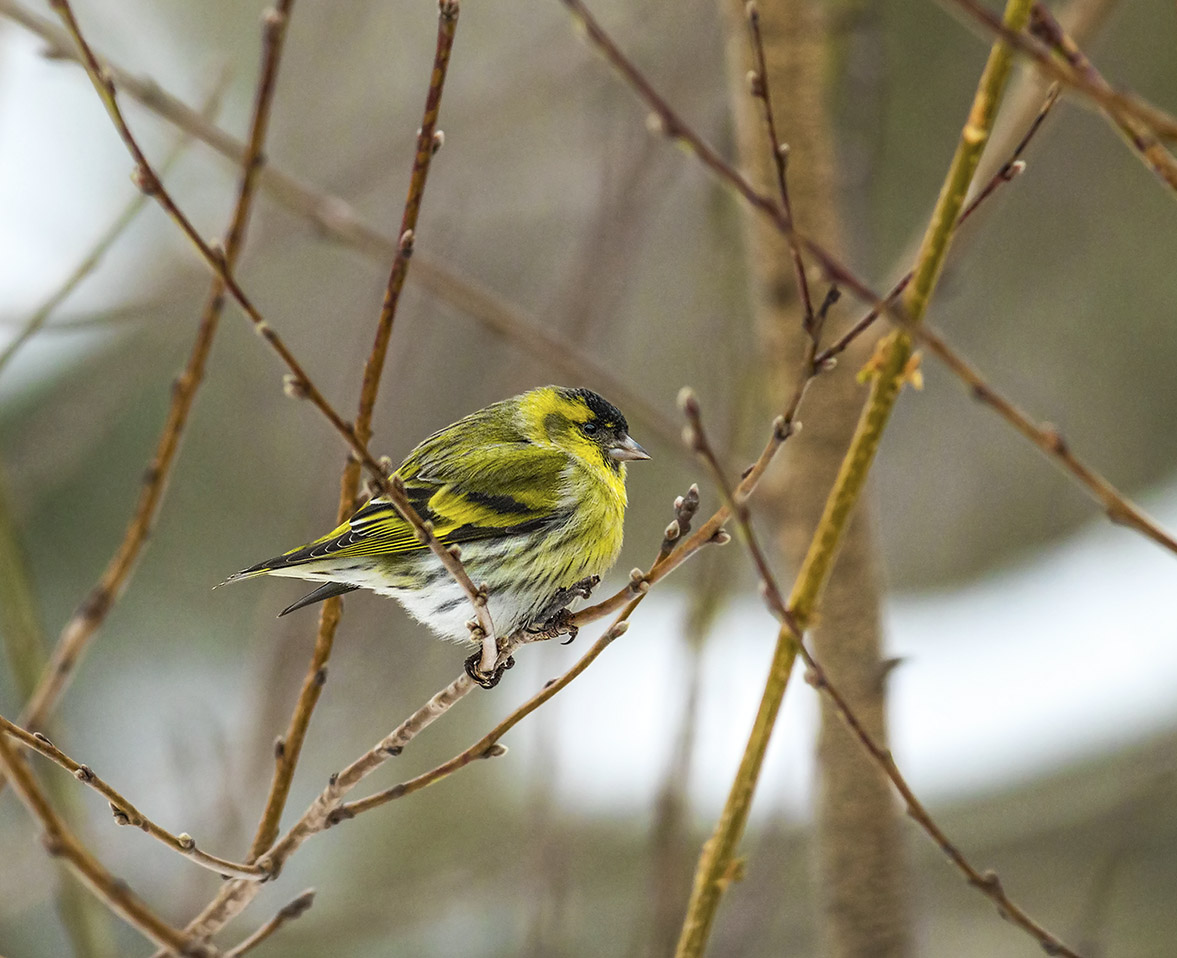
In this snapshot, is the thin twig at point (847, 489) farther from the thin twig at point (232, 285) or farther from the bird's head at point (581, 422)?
the bird's head at point (581, 422)

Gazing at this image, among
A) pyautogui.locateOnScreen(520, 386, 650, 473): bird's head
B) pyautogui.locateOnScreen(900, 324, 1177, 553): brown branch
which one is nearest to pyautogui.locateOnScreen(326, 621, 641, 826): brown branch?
pyautogui.locateOnScreen(900, 324, 1177, 553): brown branch

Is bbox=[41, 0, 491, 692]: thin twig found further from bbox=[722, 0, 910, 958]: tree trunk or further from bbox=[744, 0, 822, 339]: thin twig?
bbox=[722, 0, 910, 958]: tree trunk

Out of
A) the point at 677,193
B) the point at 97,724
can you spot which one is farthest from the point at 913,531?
the point at 97,724

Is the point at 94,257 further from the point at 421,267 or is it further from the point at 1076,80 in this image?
the point at 1076,80

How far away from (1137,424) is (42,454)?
550cm

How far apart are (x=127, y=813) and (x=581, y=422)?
6.07 ft

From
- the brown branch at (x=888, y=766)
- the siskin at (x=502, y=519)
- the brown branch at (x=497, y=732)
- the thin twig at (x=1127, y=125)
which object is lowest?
the brown branch at (x=888, y=766)

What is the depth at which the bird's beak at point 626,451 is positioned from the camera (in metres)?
3.03

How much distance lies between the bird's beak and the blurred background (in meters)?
0.19

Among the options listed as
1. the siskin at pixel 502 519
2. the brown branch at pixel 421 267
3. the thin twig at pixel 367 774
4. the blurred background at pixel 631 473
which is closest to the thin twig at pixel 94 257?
the brown branch at pixel 421 267

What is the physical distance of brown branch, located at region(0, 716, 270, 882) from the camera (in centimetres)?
155

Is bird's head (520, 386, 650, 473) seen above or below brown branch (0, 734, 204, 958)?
above

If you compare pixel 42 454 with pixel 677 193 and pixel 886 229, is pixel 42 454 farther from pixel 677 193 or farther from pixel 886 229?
pixel 886 229

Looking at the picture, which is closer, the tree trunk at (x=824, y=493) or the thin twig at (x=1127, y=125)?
the thin twig at (x=1127, y=125)
